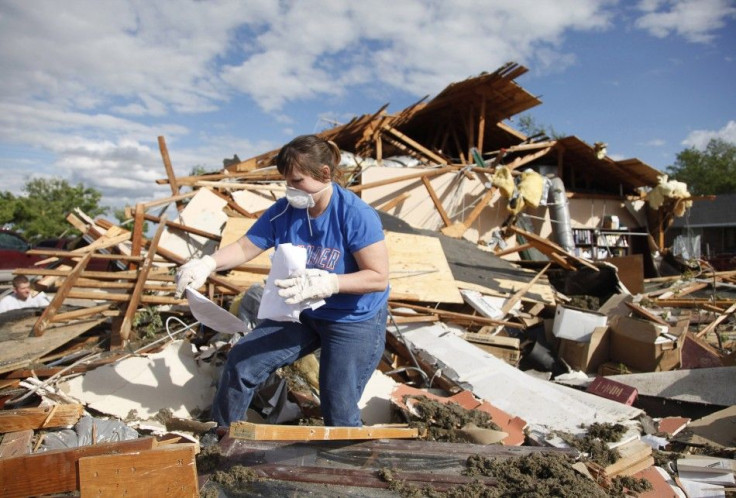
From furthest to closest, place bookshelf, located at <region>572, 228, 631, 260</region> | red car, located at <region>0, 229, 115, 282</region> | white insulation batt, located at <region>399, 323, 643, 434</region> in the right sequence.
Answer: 1. bookshelf, located at <region>572, 228, 631, 260</region>
2. red car, located at <region>0, 229, 115, 282</region>
3. white insulation batt, located at <region>399, 323, 643, 434</region>

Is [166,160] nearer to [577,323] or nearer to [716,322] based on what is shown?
[577,323]

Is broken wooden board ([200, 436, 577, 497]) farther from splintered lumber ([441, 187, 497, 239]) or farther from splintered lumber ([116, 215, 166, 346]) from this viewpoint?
splintered lumber ([441, 187, 497, 239])

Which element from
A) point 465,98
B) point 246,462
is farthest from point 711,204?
point 246,462

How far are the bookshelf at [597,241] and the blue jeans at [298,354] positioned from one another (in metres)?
11.6

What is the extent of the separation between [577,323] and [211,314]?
4.09 m

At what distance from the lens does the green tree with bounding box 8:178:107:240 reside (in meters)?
26.6

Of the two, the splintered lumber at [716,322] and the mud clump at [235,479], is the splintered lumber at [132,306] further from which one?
the splintered lumber at [716,322]

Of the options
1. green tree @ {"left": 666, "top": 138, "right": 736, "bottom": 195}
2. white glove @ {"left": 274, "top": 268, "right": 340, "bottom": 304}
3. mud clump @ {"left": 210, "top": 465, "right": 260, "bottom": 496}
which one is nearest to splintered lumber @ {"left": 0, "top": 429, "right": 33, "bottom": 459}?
mud clump @ {"left": 210, "top": 465, "right": 260, "bottom": 496}

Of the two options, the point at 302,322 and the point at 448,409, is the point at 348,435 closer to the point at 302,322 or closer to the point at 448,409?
the point at 302,322

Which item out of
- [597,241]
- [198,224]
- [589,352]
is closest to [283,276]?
[589,352]

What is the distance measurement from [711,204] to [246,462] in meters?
29.8

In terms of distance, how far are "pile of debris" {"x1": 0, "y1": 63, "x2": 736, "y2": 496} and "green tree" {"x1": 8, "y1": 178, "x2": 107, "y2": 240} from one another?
18.9m

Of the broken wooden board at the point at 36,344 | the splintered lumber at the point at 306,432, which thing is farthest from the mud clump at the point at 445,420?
the broken wooden board at the point at 36,344

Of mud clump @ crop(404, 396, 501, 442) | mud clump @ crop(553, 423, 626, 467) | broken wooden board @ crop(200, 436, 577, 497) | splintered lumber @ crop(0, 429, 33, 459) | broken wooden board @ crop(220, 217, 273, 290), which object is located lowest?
mud clump @ crop(553, 423, 626, 467)
